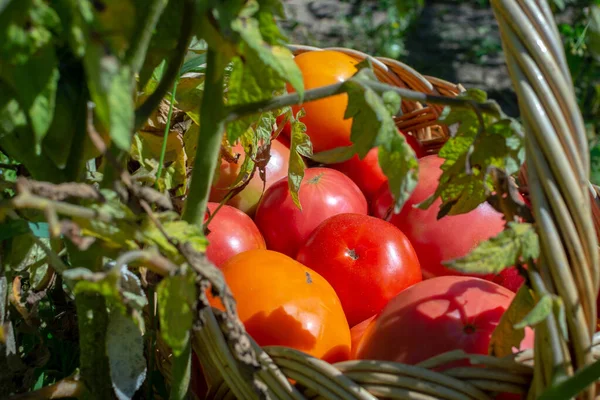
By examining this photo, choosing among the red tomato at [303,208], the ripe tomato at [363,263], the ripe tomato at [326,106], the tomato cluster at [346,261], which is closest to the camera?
the tomato cluster at [346,261]

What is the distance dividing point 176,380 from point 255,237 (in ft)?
1.61

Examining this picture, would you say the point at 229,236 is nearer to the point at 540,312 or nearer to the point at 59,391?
the point at 59,391

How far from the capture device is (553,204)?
2.05 ft

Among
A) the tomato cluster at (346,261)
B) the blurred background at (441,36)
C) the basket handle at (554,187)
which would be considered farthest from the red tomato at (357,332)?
the blurred background at (441,36)

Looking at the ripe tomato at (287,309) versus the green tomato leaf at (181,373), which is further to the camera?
the ripe tomato at (287,309)

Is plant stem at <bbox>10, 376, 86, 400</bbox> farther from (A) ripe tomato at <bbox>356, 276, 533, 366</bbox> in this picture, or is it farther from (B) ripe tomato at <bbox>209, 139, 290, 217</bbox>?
(B) ripe tomato at <bbox>209, 139, 290, 217</bbox>

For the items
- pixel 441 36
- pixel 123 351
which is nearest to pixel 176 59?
pixel 123 351

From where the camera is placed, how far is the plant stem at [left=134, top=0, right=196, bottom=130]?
1.86 ft

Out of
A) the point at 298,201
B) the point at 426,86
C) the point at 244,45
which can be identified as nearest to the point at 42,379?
the point at 298,201

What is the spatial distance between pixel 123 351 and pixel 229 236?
1.60 feet

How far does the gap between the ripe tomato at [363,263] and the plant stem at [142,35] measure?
1.81ft

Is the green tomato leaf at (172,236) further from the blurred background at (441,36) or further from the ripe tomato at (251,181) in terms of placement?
the blurred background at (441,36)

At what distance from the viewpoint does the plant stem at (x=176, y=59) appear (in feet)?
1.86

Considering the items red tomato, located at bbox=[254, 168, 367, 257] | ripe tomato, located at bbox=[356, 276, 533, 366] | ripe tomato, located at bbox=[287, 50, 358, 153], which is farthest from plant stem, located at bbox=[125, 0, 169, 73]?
ripe tomato, located at bbox=[287, 50, 358, 153]
